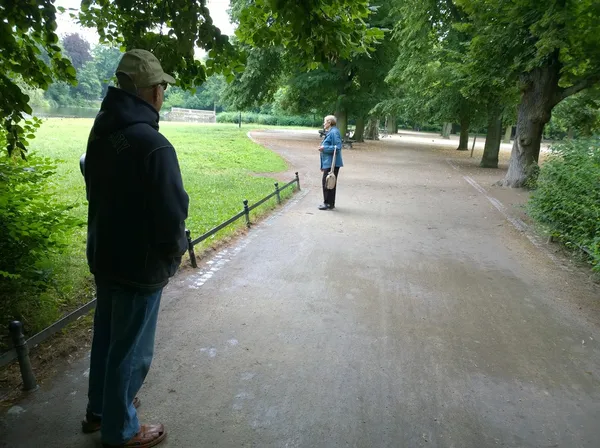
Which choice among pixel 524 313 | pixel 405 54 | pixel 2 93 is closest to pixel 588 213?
pixel 524 313

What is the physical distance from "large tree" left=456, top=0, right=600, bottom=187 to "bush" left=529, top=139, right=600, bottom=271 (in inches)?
111

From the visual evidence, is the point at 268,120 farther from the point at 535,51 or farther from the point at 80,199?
the point at 80,199

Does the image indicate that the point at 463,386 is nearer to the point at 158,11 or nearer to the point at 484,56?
the point at 158,11

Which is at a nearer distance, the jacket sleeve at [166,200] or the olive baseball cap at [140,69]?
the jacket sleeve at [166,200]

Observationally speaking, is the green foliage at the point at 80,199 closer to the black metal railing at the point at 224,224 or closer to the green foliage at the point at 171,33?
the black metal railing at the point at 224,224

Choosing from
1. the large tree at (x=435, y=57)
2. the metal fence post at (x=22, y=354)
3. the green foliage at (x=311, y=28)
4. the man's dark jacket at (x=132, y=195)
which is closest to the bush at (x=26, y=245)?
the metal fence post at (x=22, y=354)

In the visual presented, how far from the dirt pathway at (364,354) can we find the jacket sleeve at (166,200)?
1.31 meters

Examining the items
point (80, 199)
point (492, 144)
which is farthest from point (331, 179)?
point (492, 144)

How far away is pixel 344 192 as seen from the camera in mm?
12188

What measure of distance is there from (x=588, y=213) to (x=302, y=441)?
578 centimetres

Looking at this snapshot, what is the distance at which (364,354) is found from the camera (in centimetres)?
381

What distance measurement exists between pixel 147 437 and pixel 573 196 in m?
7.15

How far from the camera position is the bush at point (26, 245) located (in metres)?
3.80

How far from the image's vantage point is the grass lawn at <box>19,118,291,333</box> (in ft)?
14.8
